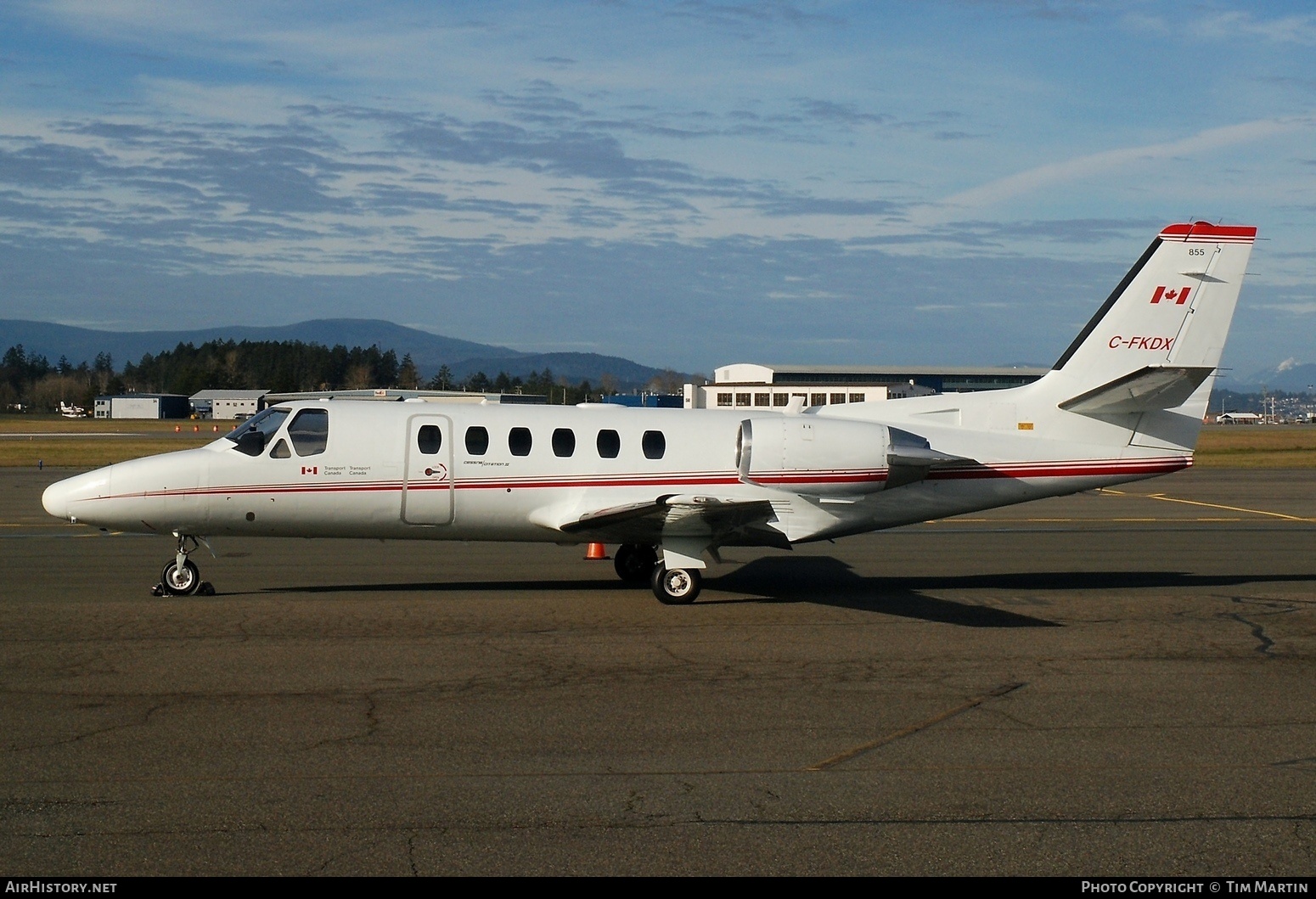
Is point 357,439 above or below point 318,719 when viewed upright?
above

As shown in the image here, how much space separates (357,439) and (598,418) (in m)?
3.24

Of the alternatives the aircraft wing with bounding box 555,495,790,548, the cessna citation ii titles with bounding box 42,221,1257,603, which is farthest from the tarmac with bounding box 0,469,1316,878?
the cessna citation ii titles with bounding box 42,221,1257,603

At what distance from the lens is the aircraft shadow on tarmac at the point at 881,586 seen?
14.8 metres

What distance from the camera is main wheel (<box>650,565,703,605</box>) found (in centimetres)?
1513

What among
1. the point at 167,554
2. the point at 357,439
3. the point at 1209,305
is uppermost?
the point at 1209,305

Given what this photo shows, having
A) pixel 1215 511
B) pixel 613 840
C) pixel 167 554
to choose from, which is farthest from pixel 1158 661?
pixel 1215 511

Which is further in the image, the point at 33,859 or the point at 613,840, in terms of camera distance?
the point at 613,840

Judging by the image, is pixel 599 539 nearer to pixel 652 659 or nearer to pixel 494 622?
pixel 494 622

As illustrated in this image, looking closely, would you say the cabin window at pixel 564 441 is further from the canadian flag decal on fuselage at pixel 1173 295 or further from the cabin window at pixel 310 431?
the canadian flag decal on fuselage at pixel 1173 295

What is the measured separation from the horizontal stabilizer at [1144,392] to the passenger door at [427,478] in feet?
28.6

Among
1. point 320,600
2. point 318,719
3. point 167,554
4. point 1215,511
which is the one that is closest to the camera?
point 318,719

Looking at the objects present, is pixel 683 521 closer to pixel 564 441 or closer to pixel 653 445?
pixel 653 445

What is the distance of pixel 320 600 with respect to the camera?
15023 mm

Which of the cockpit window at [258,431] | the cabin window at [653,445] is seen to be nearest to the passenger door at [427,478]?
the cockpit window at [258,431]
